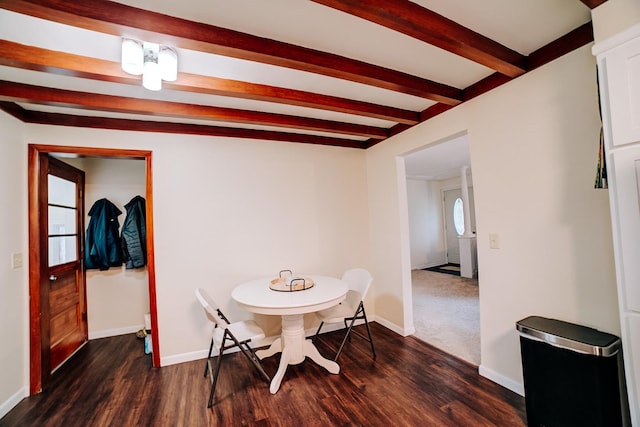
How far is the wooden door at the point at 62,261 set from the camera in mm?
2297

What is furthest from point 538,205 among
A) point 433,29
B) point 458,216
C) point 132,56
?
point 458,216

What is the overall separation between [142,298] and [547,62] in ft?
14.8

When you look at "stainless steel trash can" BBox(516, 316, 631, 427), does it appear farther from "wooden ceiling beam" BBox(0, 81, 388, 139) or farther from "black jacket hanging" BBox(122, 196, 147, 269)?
"black jacket hanging" BBox(122, 196, 147, 269)

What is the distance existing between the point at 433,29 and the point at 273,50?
833 mm

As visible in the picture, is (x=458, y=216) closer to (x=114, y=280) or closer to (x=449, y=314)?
(x=449, y=314)

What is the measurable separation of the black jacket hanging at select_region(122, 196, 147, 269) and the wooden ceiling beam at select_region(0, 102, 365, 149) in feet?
3.88

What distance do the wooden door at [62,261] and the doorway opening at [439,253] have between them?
3408 mm

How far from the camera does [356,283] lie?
284cm

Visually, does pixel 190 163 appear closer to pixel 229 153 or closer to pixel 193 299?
pixel 229 153

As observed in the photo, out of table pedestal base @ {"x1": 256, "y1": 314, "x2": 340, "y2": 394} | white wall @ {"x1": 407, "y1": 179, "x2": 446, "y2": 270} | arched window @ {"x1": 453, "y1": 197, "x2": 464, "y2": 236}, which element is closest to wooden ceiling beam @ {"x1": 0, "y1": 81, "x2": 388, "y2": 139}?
table pedestal base @ {"x1": 256, "y1": 314, "x2": 340, "y2": 394}

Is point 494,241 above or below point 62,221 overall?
below

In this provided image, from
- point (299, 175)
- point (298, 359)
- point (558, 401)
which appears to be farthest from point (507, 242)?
point (299, 175)

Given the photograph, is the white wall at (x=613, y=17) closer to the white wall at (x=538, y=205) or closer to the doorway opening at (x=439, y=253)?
the white wall at (x=538, y=205)

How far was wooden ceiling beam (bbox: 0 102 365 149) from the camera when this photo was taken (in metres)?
2.22
